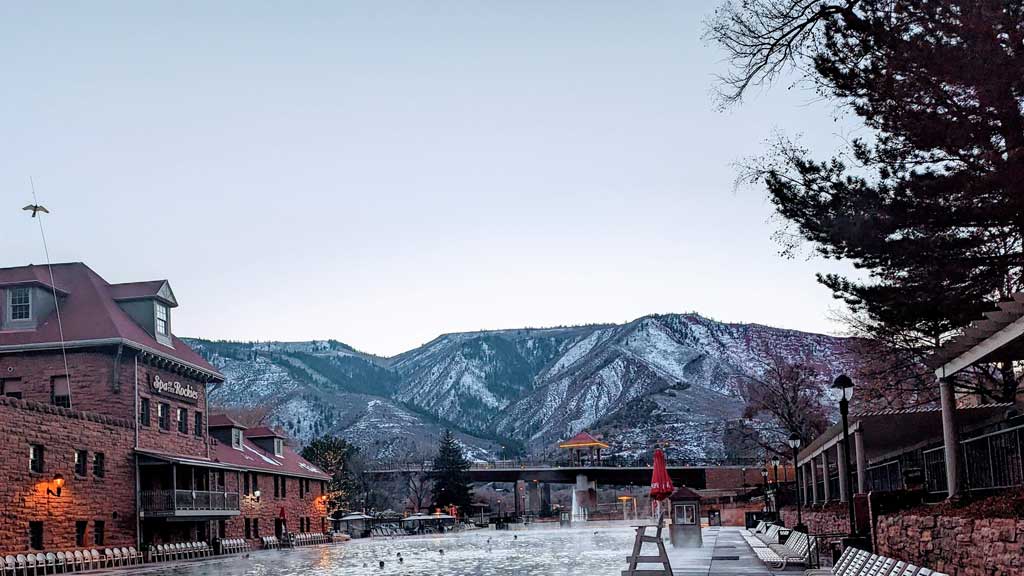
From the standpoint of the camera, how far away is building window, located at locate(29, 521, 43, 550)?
1435 inches

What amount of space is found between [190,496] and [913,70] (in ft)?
125

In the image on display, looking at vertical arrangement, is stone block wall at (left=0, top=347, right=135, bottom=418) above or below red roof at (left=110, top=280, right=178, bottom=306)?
below

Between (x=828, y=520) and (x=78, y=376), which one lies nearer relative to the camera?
(x=828, y=520)

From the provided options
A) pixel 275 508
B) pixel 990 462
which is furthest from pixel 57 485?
pixel 990 462

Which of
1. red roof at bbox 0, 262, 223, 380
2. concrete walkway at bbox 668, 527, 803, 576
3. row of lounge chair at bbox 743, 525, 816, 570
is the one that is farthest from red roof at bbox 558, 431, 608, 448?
row of lounge chair at bbox 743, 525, 816, 570

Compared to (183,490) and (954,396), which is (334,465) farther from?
(954,396)

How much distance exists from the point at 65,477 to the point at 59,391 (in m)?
6.12

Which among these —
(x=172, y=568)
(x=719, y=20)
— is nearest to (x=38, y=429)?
(x=172, y=568)

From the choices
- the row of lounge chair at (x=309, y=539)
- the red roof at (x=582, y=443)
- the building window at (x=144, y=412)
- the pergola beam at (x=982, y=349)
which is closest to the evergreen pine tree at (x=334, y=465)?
the row of lounge chair at (x=309, y=539)

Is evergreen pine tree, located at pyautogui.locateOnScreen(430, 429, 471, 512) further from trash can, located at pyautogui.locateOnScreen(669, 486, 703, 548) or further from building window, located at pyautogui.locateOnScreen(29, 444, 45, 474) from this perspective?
trash can, located at pyautogui.locateOnScreen(669, 486, 703, 548)

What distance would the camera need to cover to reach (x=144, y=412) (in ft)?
150

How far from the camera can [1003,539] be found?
431 inches

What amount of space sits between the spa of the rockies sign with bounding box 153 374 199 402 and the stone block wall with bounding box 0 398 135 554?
3.11 meters

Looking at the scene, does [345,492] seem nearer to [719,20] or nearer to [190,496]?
[190,496]
